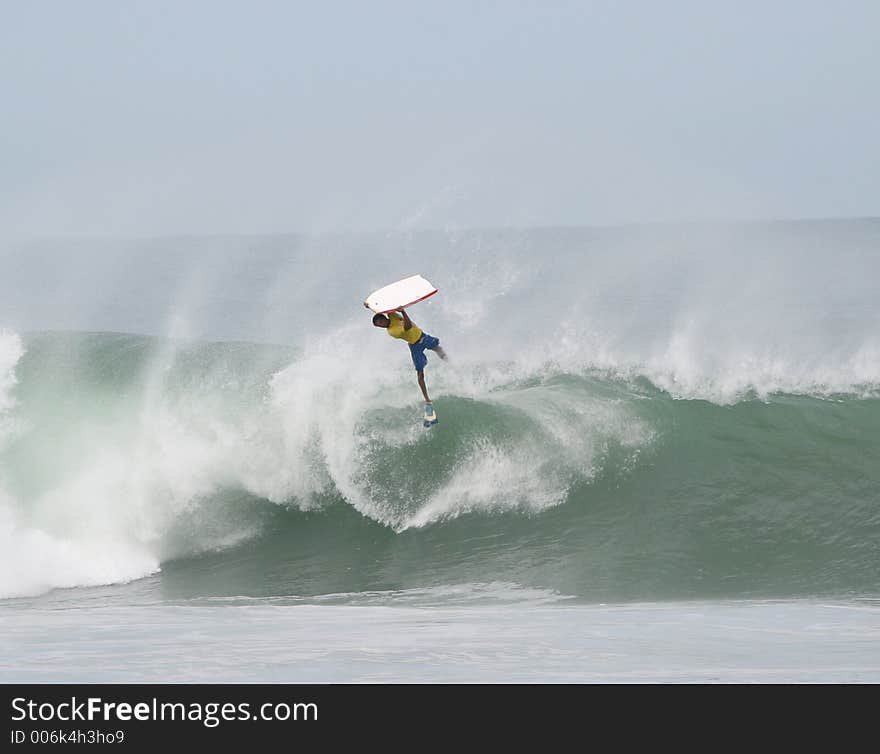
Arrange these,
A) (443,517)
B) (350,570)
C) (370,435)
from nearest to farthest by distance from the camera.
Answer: (350,570), (443,517), (370,435)

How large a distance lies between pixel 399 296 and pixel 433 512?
2876mm

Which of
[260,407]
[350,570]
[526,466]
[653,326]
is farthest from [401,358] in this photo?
[653,326]

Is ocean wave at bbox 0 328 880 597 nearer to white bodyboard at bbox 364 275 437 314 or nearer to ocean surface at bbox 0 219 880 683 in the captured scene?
ocean surface at bbox 0 219 880 683

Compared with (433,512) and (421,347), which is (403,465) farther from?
(421,347)

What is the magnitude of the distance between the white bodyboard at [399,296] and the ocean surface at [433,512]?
8.34ft

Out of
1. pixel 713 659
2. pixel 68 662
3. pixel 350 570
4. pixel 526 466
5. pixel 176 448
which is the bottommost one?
pixel 713 659

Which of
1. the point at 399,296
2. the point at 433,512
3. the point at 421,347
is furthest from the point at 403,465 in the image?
the point at 399,296

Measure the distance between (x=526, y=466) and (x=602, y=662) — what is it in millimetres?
6070

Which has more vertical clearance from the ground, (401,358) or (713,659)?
(401,358)

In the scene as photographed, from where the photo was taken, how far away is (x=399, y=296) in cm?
962

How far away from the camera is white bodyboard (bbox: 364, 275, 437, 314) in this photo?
9.40m

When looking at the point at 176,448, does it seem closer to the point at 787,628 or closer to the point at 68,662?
the point at 68,662

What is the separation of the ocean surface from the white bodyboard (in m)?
2.54
